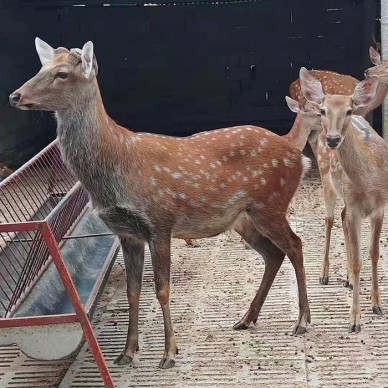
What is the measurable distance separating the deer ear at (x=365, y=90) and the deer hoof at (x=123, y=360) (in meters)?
2.18

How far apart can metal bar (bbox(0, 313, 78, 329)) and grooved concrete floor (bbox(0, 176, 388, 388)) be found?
2.24 ft

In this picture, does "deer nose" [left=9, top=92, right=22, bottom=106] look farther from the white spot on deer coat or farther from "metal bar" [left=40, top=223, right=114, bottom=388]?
the white spot on deer coat

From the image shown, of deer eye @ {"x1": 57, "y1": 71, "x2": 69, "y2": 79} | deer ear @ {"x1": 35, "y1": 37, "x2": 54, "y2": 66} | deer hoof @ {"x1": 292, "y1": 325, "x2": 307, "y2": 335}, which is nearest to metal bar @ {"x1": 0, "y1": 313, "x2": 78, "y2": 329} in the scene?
deer eye @ {"x1": 57, "y1": 71, "x2": 69, "y2": 79}

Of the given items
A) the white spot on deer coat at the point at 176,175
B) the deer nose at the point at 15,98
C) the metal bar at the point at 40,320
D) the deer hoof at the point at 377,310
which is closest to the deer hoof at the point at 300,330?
the deer hoof at the point at 377,310

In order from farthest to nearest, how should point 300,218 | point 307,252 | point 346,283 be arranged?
point 300,218 < point 307,252 < point 346,283

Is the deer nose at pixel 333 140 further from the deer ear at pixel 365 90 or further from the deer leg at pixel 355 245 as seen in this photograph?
the deer leg at pixel 355 245

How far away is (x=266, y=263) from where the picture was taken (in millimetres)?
5496

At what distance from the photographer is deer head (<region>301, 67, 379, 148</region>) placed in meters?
5.24

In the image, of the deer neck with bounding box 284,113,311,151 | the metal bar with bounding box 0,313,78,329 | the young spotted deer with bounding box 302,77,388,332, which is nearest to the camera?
the metal bar with bounding box 0,313,78,329

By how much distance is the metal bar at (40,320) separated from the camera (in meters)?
4.19

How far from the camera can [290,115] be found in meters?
13.1

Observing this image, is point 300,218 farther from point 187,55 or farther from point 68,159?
point 187,55

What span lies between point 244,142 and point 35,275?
156cm

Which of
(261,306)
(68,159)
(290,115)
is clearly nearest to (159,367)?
(261,306)
